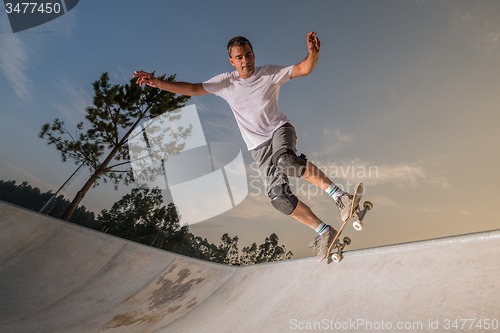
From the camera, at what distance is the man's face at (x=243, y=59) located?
2.75 metres

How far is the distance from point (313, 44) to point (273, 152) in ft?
3.84

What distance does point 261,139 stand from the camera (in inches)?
115

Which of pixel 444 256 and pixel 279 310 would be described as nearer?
pixel 444 256

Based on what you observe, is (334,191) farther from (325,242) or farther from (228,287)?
(228,287)

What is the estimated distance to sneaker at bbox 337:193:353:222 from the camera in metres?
2.49

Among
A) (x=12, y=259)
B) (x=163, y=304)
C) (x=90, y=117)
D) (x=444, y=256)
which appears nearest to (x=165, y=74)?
(x=90, y=117)

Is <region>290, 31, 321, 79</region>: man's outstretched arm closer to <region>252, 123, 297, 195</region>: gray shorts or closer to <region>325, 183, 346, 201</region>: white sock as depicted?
<region>252, 123, 297, 195</region>: gray shorts

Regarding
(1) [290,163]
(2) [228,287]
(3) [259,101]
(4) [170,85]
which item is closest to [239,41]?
(3) [259,101]

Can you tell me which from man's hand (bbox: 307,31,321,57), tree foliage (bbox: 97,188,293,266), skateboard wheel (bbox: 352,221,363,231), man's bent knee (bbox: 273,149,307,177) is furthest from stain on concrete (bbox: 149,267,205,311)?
tree foliage (bbox: 97,188,293,266)

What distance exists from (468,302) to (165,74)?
14.3 m

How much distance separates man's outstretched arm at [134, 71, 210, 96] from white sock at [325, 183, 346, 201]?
1.95 meters

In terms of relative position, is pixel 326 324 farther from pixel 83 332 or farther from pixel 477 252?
pixel 83 332

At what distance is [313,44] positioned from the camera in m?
2.41

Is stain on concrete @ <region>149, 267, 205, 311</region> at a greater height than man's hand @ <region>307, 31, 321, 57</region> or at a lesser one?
lesser
